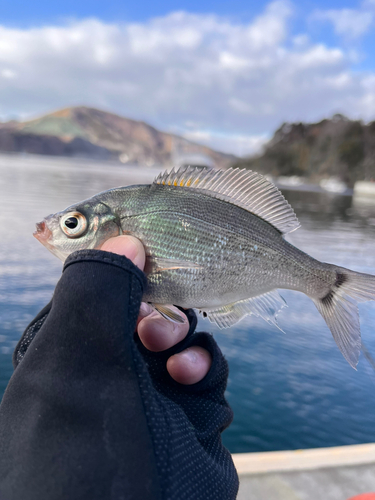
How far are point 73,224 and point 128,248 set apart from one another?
34 cm

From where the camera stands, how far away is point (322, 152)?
270 feet

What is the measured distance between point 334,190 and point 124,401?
2459 inches

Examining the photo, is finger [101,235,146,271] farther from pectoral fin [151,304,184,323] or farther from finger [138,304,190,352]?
finger [138,304,190,352]

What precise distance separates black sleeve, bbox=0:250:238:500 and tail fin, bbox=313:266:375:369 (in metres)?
A: 0.87

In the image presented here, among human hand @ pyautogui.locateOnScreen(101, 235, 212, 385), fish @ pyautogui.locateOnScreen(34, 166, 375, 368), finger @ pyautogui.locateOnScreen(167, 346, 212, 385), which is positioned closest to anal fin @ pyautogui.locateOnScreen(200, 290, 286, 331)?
fish @ pyautogui.locateOnScreen(34, 166, 375, 368)

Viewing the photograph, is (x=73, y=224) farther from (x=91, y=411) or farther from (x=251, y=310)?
(x=251, y=310)

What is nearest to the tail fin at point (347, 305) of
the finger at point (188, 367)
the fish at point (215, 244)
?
the fish at point (215, 244)

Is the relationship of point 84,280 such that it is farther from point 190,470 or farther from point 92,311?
point 190,470

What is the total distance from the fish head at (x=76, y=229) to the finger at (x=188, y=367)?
0.81m

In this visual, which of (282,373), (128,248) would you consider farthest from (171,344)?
(282,373)

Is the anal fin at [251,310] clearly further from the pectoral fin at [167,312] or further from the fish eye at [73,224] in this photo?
the fish eye at [73,224]

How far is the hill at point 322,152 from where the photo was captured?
72.0 m

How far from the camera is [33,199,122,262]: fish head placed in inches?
66.5

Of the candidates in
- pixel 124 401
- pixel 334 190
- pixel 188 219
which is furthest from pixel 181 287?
pixel 334 190
